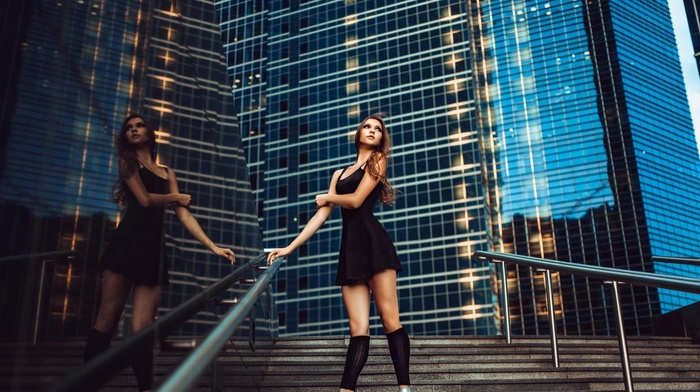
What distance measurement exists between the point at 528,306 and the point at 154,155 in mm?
71478

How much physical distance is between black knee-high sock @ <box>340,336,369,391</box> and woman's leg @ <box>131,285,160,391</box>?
2.09 meters

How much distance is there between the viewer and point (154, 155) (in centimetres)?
224

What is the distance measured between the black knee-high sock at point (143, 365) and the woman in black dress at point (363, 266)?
7.17 feet

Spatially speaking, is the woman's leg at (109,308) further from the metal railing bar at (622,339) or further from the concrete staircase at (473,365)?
the metal railing bar at (622,339)

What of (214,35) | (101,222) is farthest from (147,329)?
(214,35)

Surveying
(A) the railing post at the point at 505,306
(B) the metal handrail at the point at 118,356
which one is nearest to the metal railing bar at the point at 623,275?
(A) the railing post at the point at 505,306

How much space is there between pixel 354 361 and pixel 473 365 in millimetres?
2451

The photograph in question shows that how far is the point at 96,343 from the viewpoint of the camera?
5.55 ft

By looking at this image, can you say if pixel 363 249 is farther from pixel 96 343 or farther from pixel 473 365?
pixel 96 343

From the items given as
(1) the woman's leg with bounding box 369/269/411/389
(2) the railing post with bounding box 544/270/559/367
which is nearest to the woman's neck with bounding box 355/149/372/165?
(1) the woman's leg with bounding box 369/269/411/389

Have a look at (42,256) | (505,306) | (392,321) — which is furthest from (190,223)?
(505,306)

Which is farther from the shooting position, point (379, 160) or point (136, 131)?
point (379, 160)

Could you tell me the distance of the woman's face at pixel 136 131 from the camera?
2.09 meters

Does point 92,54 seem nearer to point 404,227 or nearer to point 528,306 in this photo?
point 404,227
